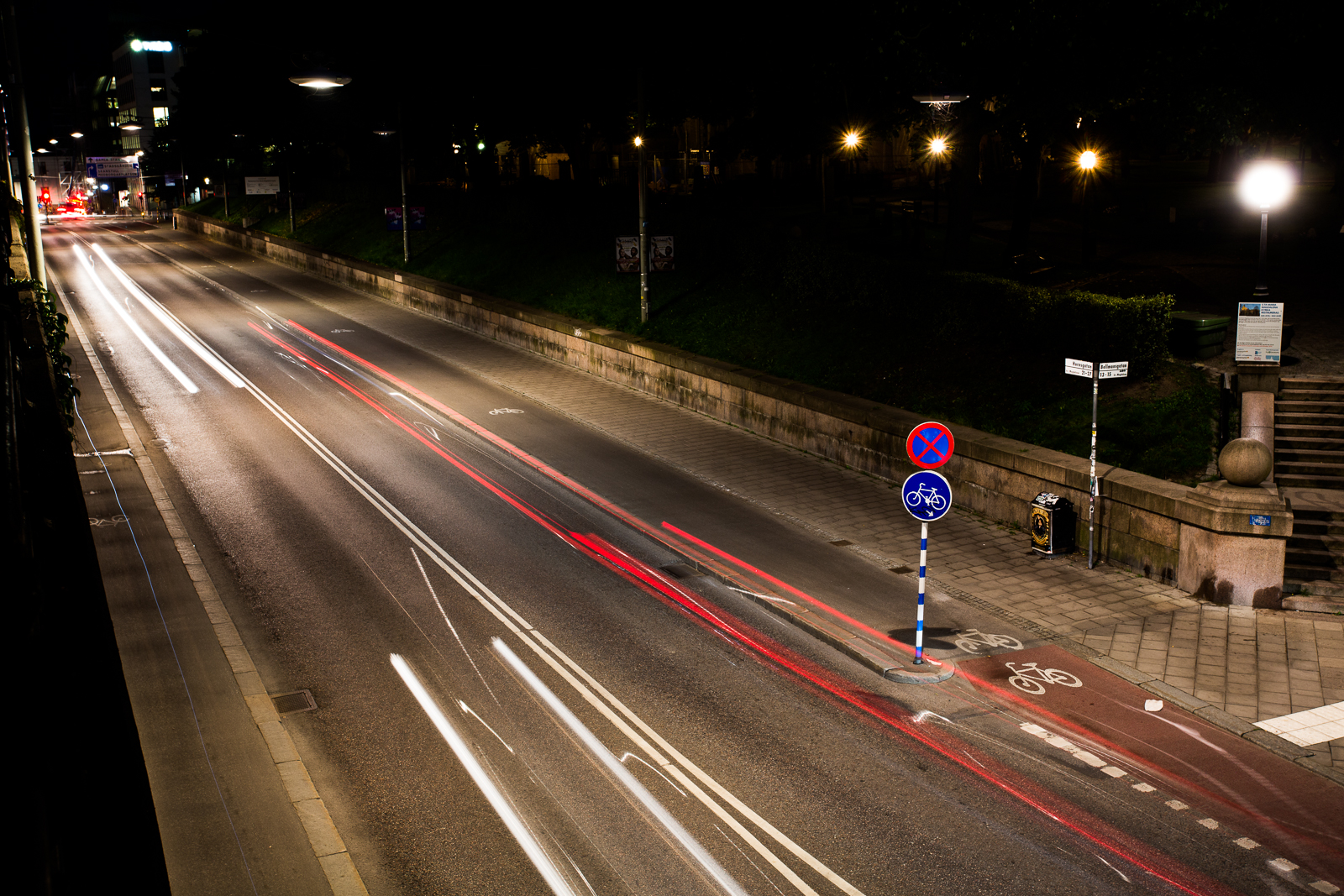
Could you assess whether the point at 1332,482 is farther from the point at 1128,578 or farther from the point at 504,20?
the point at 504,20

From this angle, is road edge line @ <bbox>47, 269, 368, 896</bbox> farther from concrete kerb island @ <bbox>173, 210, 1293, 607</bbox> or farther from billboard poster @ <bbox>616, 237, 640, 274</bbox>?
billboard poster @ <bbox>616, 237, 640, 274</bbox>

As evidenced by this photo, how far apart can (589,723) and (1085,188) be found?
2183 centimetres

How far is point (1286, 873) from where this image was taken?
24.1 feet

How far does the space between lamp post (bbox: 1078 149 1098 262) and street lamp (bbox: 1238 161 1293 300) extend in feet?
41.1

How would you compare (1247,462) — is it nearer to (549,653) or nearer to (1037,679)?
(1037,679)

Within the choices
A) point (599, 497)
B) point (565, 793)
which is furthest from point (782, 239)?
point (565, 793)

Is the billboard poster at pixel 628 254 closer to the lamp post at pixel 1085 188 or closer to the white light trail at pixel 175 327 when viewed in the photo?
the white light trail at pixel 175 327

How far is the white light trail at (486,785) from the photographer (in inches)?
287

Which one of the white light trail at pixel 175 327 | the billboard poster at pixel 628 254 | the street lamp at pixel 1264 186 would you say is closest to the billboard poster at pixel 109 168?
the white light trail at pixel 175 327

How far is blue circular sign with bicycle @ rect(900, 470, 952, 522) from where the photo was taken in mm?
10984

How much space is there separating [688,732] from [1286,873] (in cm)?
472

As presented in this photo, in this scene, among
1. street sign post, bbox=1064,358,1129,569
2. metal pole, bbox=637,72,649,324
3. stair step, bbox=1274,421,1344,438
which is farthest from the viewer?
metal pole, bbox=637,72,649,324

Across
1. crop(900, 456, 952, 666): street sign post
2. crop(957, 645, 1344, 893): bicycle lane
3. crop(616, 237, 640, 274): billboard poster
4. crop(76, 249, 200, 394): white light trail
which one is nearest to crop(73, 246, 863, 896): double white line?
crop(957, 645, 1344, 893): bicycle lane

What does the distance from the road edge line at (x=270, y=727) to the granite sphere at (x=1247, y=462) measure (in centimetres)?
1055
